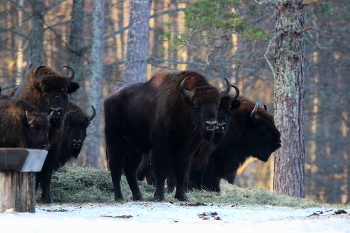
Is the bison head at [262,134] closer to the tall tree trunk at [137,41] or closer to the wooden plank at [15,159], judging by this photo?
the tall tree trunk at [137,41]

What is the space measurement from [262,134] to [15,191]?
276 inches

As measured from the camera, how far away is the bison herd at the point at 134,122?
8.43m

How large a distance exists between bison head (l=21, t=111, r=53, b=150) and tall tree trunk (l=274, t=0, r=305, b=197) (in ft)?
19.6

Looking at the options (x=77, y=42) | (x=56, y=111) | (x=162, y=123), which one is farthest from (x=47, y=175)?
(x=77, y=42)

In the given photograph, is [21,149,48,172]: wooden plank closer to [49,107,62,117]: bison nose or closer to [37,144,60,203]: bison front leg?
[49,107,62,117]: bison nose

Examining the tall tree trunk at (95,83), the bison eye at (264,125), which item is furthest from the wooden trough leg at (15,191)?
the tall tree trunk at (95,83)

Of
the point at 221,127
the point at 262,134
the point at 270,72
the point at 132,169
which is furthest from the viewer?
the point at 270,72

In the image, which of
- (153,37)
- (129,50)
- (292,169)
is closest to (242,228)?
(292,169)

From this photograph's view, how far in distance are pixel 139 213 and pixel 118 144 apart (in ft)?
10.6

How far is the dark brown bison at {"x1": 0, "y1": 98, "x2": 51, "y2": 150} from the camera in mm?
8211

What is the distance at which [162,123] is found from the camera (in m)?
9.18

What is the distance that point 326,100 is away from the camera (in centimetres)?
2600

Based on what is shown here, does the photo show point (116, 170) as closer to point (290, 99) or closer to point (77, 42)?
point (290, 99)

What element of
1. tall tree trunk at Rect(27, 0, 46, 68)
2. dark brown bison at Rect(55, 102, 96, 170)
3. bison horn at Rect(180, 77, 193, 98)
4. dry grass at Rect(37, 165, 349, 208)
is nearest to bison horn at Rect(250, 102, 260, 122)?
dry grass at Rect(37, 165, 349, 208)
